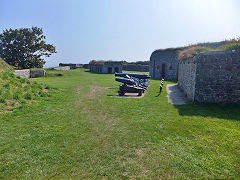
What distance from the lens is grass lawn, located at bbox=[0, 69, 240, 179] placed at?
3021mm

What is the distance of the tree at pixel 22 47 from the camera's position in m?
29.4

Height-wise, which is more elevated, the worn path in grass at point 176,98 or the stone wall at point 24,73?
the stone wall at point 24,73

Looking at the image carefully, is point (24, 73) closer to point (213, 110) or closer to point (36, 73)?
point (36, 73)

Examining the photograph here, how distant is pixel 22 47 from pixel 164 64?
26256mm

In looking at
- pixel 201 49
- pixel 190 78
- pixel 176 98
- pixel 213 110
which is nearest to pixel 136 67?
pixel 201 49

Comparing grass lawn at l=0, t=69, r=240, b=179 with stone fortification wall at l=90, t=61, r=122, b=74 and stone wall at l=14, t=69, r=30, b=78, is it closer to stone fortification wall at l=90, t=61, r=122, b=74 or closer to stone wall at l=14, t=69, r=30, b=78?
stone wall at l=14, t=69, r=30, b=78

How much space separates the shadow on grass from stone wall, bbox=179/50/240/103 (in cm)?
48

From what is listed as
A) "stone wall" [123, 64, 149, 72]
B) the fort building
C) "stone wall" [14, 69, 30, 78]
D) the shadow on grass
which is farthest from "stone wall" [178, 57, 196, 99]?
"stone wall" [123, 64, 149, 72]

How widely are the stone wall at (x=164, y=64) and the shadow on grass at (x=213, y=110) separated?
1502 cm

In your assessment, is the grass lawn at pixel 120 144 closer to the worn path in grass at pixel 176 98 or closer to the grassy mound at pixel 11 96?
the grassy mound at pixel 11 96

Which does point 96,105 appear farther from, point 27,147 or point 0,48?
point 0,48

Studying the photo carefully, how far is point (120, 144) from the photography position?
13.2ft

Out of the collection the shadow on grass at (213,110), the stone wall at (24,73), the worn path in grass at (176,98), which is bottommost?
the shadow on grass at (213,110)

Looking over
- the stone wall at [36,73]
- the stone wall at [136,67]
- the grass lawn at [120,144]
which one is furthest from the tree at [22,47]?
the grass lawn at [120,144]
